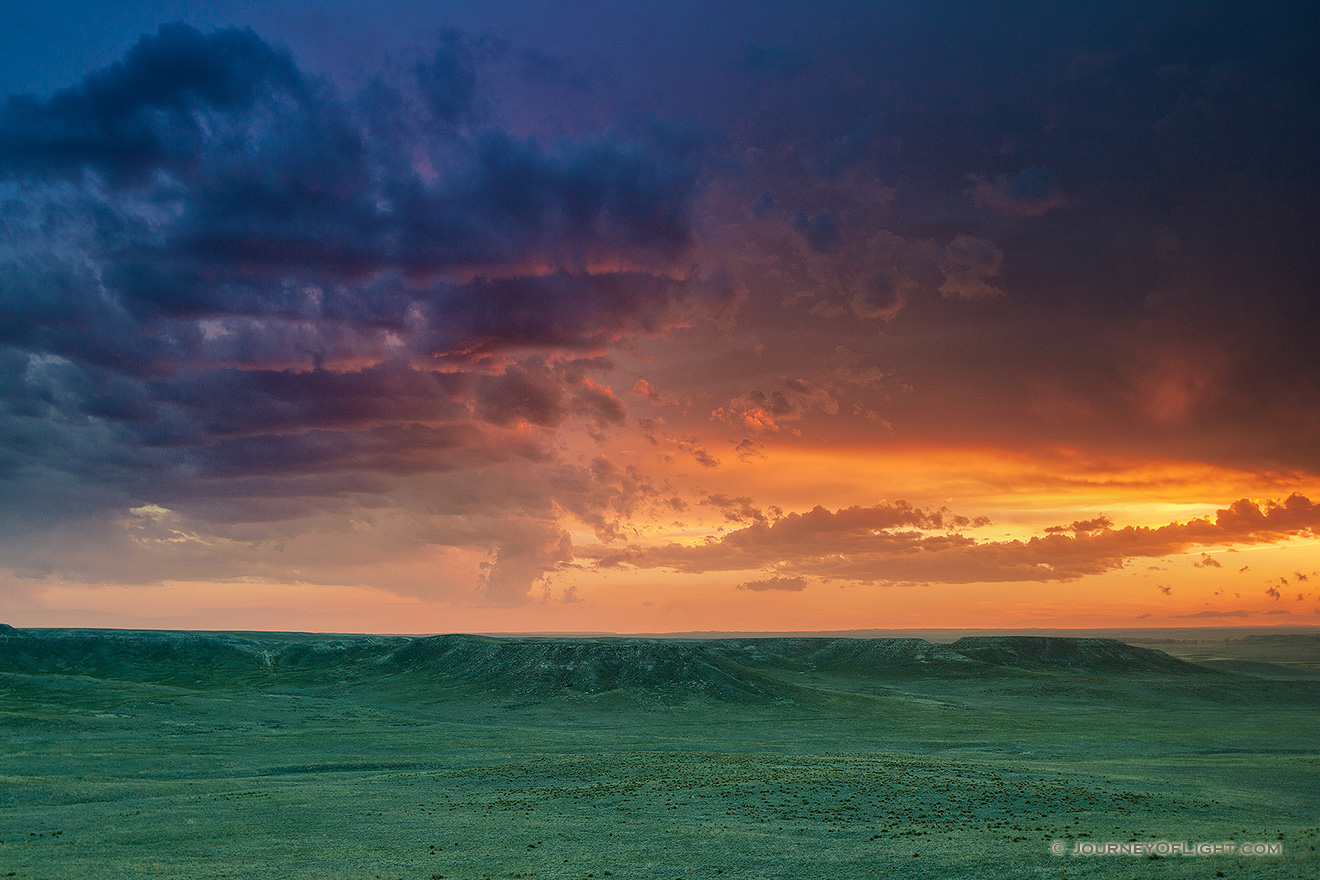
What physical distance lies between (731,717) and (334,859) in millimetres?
94344

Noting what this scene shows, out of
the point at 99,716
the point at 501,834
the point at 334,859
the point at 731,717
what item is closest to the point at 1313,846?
the point at 501,834

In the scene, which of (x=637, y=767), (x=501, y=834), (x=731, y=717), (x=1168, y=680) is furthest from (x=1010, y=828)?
(x=1168, y=680)

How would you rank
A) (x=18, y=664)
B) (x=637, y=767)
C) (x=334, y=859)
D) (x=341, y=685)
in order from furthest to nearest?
1. (x=18, y=664)
2. (x=341, y=685)
3. (x=637, y=767)
4. (x=334, y=859)

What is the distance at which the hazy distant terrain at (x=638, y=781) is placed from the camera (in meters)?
43.5

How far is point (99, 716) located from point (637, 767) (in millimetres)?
88097

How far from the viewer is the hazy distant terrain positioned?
43.5 m

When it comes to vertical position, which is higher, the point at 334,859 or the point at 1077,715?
the point at 334,859

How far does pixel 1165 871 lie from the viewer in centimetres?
3828

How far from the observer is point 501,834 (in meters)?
49.6

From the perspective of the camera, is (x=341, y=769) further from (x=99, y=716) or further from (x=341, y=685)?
(x=341, y=685)

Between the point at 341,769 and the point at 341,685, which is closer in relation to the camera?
the point at 341,769

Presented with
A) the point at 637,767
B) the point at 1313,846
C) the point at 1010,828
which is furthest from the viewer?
the point at 637,767

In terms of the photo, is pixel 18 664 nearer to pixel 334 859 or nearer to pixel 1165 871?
pixel 334 859

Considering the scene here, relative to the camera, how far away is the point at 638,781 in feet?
224
